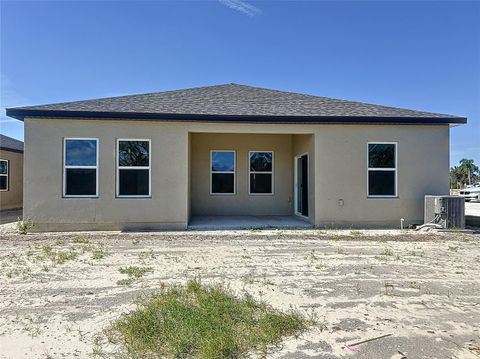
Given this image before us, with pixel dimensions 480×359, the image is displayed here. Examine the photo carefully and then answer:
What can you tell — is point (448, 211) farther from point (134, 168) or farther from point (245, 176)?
point (134, 168)

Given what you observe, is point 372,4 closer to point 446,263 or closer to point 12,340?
point 446,263

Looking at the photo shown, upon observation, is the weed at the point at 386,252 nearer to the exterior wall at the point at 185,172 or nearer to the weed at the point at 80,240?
the exterior wall at the point at 185,172

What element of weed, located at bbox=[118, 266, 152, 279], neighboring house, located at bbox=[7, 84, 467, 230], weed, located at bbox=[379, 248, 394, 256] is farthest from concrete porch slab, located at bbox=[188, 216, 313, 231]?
weed, located at bbox=[118, 266, 152, 279]

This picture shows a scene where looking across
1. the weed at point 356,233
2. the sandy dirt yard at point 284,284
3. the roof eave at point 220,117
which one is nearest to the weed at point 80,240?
the sandy dirt yard at point 284,284

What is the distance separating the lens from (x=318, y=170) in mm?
9820

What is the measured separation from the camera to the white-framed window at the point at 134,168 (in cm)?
932

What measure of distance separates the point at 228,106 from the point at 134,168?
3.51 meters

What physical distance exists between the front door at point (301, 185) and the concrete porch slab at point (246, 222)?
16.6 inches

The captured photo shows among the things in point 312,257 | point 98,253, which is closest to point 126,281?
point 98,253

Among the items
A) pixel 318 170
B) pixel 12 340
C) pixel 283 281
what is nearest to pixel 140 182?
pixel 318 170

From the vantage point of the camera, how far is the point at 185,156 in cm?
945

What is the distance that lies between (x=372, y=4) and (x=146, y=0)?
759cm

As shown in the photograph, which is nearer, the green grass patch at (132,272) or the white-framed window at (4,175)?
the green grass patch at (132,272)

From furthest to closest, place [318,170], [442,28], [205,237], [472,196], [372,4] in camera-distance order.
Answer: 1. [472,196]
2. [442,28]
3. [372,4]
4. [318,170]
5. [205,237]
